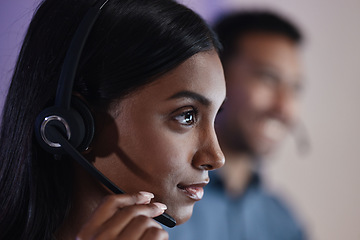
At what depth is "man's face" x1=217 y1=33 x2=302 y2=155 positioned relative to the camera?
1.67m

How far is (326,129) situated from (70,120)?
4.89ft

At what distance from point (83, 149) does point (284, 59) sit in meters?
1.21

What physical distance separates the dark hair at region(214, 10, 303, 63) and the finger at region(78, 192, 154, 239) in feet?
3.60

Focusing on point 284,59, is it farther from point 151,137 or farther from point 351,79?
point 151,137

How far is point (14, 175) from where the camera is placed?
739 millimetres

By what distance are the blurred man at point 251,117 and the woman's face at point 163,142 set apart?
0.91 m

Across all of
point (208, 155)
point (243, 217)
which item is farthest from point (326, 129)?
point (208, 155)

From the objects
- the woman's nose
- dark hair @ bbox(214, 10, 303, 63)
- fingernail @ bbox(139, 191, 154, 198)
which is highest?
dark hair @ bbox(214, 10, 303, 63)

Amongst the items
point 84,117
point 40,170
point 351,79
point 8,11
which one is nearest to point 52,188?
point 40,170

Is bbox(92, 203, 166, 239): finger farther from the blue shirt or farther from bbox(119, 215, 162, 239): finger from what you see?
the blue shirt

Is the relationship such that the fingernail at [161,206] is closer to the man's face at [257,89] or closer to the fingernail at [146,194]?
the fingernail at [146,194]

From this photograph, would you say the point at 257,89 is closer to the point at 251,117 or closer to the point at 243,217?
the point at 251,117

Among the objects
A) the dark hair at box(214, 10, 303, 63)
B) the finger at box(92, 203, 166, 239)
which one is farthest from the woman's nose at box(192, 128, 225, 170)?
the dark hair at box(214, 10, 303, 63)

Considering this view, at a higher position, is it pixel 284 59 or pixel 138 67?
pixel 138 67
